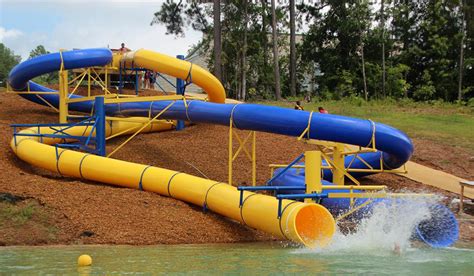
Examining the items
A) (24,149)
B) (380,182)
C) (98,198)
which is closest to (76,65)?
(24,149)

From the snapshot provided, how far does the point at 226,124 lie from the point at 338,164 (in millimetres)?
2724

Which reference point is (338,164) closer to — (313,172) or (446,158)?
(313,172)

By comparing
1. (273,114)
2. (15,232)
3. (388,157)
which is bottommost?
(15,232)

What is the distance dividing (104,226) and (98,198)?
138cm

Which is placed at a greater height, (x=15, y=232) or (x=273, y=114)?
(x=273, y=114)

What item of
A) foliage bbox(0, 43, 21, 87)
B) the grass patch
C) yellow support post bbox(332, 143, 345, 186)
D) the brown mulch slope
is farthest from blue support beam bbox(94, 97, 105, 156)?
foliage bbox(0, 43, 21, 87)

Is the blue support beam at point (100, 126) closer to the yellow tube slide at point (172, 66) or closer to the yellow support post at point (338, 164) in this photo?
the yellow tube slide at point (172, 66)

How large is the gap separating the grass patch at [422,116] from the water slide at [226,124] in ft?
20.9

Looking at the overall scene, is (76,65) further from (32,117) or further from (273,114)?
(273,114)

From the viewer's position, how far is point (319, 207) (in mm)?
11359

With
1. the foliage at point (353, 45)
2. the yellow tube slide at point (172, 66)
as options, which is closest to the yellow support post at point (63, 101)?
the yellow tube slide at point (172, 66)

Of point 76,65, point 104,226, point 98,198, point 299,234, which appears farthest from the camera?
point 76,65

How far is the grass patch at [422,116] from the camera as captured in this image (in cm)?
2172

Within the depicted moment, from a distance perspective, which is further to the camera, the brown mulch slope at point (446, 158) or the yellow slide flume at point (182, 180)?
the brown mulch slope at point (446, 158)
